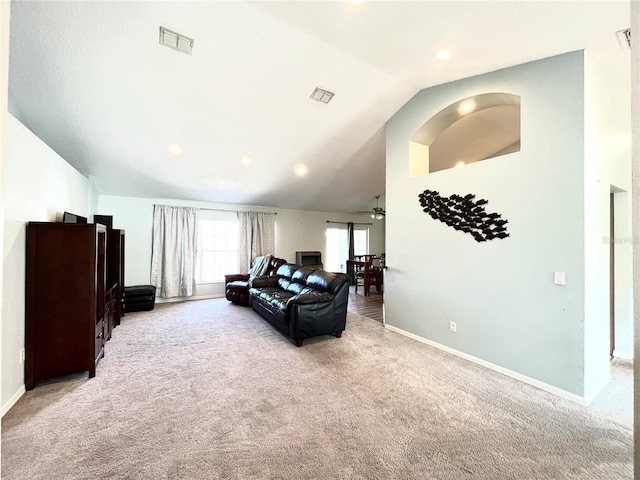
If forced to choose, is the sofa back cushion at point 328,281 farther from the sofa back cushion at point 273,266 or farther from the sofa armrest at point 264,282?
the sofa back cushion at point 273,266

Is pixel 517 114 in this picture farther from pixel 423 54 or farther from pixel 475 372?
pixel 475 372

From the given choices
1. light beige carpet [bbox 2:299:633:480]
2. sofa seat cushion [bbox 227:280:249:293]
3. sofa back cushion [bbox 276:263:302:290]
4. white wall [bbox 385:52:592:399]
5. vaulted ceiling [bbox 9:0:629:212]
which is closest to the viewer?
light beige carpet [bbox 2:299:633:480]

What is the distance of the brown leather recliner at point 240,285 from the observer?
19.0 feet

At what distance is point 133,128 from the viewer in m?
3.99

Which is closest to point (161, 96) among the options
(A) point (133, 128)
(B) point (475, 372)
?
(A) point (133, 128)

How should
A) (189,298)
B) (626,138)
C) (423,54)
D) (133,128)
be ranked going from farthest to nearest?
(189,298) < (133,128) < (626,138) < (423,54)

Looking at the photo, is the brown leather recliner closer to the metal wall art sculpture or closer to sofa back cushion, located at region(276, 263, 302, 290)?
sofa back cushion, located at region(276, 263, 302, 290)

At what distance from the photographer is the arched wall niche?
358 centimetres

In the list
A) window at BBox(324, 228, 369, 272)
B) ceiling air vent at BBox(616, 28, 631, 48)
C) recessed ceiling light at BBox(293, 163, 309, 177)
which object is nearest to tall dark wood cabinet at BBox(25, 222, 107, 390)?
recessed ceiling light at BBox(293, 163, 309, 177)

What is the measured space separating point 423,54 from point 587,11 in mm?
1270

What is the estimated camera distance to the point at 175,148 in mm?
4508

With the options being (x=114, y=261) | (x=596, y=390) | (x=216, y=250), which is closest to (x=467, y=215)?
(x=596, y=390)

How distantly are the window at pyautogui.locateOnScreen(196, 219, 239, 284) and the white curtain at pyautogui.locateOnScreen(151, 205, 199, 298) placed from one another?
256 millimetres

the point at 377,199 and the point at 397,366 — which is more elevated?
the point at 377,199
